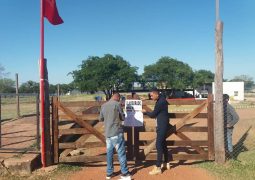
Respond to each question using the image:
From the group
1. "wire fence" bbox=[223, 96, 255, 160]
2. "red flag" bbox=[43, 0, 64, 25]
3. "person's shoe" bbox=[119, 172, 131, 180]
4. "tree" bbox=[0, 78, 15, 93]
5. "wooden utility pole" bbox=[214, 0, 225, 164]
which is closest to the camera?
"person's shoe" bbox=[119, 172, 131, 180]

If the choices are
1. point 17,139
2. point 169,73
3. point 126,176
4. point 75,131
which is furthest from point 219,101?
point 169,73

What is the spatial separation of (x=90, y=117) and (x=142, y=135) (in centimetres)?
511

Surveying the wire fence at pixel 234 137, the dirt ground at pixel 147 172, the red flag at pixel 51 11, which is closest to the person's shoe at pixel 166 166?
the dirt ground at pixel 147 172

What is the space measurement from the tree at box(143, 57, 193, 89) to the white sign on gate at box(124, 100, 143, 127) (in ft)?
179

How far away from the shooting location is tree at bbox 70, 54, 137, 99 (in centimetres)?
5853

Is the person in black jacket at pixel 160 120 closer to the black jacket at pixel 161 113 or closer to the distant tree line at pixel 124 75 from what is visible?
the black jacket at pixel 161 113

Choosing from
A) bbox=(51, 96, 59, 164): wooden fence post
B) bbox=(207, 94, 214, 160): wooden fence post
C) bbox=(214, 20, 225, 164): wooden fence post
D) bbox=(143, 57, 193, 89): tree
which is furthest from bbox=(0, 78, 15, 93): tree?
bbox=(214, 20, 225, 164): wooden fence post

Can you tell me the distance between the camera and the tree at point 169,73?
63750mm

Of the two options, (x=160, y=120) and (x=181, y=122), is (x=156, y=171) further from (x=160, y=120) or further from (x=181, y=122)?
(x=181, y=122)

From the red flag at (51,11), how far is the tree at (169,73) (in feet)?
180

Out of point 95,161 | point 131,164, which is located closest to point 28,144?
point 95,161

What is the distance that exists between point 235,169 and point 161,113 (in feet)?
7.06

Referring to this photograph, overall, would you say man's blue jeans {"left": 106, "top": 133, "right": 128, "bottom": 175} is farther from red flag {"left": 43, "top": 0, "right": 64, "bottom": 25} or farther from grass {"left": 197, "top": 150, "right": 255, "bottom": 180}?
red flag {"left": 43, "top": 0, "right": 64, "bottom": 25}

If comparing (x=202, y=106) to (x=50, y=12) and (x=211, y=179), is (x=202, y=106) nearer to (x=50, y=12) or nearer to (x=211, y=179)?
(x=211, y=179)
